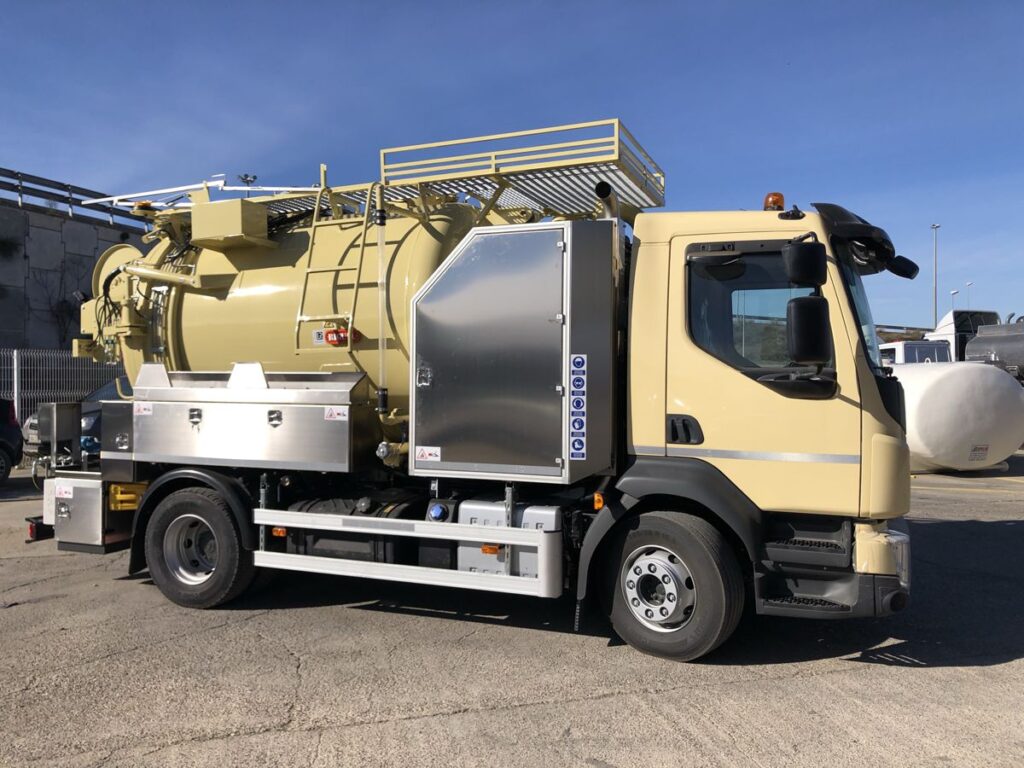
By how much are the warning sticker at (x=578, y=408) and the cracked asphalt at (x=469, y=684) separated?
132 cm

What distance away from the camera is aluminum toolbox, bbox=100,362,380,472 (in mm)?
5355

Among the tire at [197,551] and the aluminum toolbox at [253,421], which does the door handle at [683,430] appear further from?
the tire at [197,551]

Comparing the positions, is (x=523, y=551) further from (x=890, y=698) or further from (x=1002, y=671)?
(x=1002, y=671)

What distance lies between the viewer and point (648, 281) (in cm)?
479

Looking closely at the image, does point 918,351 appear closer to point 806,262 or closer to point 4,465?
point 806,262

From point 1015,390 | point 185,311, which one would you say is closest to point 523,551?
point 185,311

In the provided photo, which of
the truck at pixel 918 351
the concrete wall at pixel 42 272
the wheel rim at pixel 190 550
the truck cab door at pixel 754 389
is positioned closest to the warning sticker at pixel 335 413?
the wheel rim at pixel 190 550

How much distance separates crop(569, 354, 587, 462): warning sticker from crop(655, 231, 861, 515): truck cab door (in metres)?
0.37

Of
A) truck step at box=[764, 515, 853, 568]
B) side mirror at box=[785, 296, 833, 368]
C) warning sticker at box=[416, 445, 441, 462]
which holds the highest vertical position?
side mirror at box=[785, 296, 833, 368]

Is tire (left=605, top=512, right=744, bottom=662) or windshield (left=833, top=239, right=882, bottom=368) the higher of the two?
windshield (left=833, top=239, right=882, bottom=368)

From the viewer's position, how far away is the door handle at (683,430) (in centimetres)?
459

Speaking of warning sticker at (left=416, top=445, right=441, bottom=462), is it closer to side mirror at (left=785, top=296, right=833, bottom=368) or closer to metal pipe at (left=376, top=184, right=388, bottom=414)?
metal pipe at (left=376, top=184, right=388, bottom=414)

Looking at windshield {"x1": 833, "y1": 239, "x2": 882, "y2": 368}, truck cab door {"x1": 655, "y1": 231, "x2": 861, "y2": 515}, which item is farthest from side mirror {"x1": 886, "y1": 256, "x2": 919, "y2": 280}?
truck cab door {"x1": 655, "y1": 231, "x2": 861, "y2": 515}

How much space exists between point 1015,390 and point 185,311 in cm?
1311
